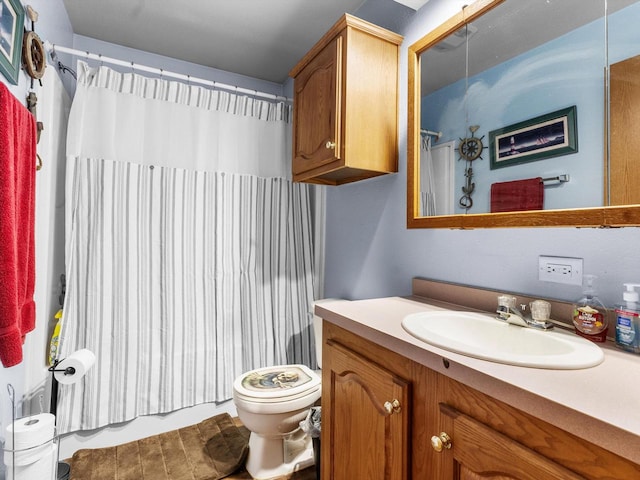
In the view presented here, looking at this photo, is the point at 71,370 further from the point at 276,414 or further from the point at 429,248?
the point at 429,248

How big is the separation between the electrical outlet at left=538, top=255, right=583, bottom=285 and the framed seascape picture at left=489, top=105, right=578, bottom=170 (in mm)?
315

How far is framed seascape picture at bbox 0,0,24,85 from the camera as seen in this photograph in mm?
1170

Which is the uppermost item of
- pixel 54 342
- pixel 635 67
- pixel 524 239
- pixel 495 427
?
pixel 635 67

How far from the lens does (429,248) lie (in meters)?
1.47

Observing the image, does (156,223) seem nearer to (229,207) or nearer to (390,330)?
(229,207)

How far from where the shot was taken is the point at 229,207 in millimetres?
2213

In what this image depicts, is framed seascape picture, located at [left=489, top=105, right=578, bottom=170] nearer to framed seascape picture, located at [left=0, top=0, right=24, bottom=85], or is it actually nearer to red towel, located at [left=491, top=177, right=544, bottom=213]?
red towel, located at [left=491, top=177, right=544, bottom=213]

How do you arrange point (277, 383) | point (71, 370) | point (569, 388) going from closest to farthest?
point (569, 388)
point (71, 370)
point (277, 383)

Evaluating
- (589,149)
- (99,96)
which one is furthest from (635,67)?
(99,96)

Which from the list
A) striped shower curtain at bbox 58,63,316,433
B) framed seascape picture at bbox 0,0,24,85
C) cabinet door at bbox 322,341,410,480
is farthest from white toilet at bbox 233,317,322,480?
framed seascape picture at bbox 0,0,24,85

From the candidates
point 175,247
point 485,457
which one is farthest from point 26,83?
point 485,457

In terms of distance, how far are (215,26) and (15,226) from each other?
1650 mm

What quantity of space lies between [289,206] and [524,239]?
160 centimetres

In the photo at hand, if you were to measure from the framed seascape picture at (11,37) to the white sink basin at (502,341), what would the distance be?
5.46 feet
